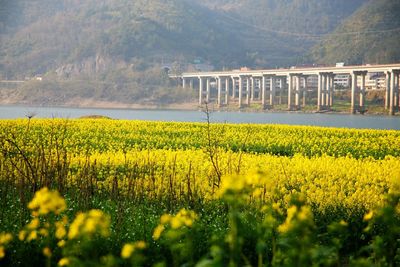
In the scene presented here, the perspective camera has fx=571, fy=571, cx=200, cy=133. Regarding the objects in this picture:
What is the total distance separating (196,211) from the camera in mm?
9719

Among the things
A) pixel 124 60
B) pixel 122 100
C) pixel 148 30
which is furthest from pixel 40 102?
pixel 148 30

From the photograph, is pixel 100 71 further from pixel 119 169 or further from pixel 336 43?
pixel 119 169

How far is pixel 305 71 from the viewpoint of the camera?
103 metres

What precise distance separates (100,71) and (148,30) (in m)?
30.7

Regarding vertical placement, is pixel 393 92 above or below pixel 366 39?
below

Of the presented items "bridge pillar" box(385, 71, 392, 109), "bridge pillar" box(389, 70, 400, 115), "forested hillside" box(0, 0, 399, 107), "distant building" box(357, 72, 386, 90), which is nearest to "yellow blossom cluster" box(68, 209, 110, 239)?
"bridge pillar" box(389, 70, 400, 115)

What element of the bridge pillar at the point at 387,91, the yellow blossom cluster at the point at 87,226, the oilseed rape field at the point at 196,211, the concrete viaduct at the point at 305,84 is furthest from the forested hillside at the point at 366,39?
the yellow blossom cluster at the point at 87,226

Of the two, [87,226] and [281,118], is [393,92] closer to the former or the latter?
[281,118]

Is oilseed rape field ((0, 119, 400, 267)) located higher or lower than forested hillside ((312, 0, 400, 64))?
lower

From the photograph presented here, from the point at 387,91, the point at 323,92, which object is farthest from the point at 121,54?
the point at 387,91

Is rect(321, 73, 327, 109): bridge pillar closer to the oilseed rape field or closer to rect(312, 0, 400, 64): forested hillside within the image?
rect(312, 0, 400, 64): forested hillside

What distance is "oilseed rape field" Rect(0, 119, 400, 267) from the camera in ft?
14.1

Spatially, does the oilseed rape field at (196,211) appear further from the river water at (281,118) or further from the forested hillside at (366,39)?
the forested hillside at (366,39)

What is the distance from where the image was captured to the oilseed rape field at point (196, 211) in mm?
4285
